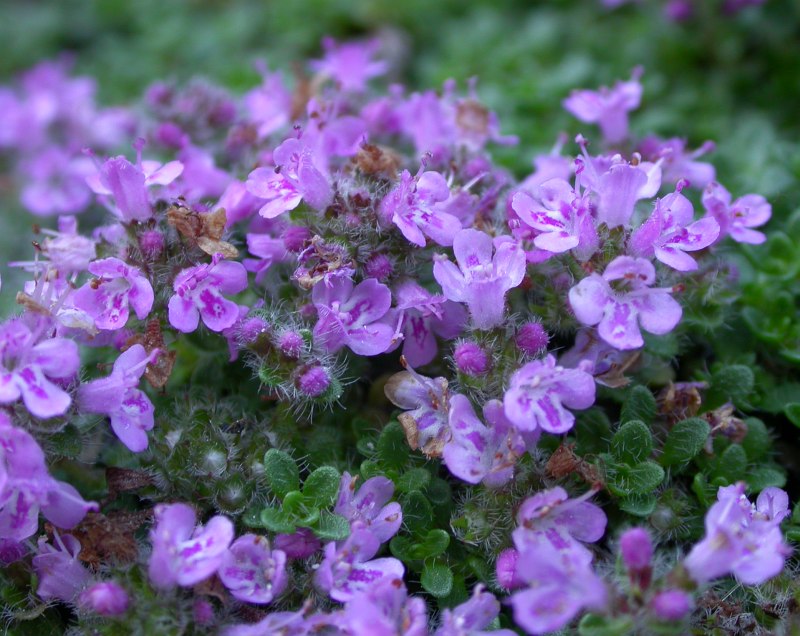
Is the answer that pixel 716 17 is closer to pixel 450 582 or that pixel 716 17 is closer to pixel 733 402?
pixel 733 402

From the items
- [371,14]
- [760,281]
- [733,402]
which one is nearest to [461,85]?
[371,14]

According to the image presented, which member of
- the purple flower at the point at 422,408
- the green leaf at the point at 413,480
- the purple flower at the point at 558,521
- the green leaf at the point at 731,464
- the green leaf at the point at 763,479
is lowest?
the green leaf at the point at 763,479

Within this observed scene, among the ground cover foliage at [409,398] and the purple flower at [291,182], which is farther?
the purple flower at [291,182]

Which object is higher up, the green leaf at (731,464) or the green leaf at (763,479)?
the green leaf at (731,464)

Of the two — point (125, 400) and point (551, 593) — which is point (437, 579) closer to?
point (551, 593)

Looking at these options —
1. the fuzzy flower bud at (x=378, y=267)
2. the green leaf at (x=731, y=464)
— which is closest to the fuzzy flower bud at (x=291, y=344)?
the fuzzy flower bud at (x=378, y=267)

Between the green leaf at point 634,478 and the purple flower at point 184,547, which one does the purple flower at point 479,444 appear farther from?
the purple flower at point 184,547
